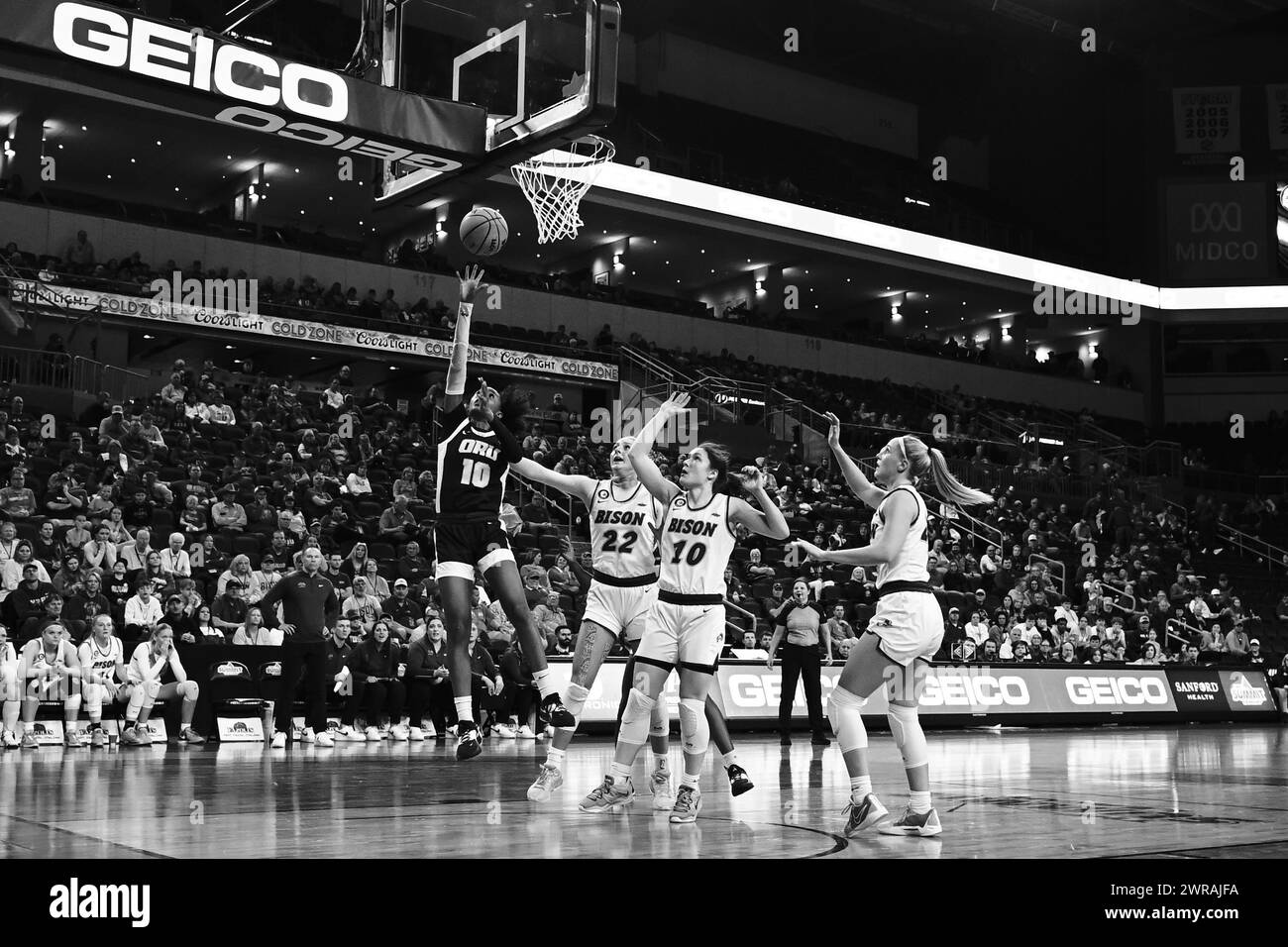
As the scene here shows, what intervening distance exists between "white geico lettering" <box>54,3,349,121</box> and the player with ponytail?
19.7ft

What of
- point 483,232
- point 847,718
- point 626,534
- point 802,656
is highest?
point 483,232

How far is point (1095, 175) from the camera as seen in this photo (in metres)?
48.6

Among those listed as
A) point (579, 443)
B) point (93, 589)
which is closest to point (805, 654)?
point (93, 589)

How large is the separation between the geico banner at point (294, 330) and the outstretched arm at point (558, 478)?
18.5 metres

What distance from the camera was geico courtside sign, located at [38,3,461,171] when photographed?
956 cm

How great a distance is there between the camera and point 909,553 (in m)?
6.92

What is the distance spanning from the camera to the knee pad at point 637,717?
752 centimetres

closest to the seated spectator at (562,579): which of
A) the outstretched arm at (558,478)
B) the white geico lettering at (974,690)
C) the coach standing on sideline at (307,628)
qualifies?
the white geico lettering at (974,690)

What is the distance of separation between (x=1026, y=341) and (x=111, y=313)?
111ft

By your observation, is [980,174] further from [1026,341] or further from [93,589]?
[93,589]

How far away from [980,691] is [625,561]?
14.1 meters

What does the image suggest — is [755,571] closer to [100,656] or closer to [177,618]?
[177,618]

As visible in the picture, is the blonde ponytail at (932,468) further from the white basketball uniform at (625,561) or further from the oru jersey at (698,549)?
the white basketball uniform at (625,561)

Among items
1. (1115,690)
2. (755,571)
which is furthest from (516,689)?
(1115,690)
